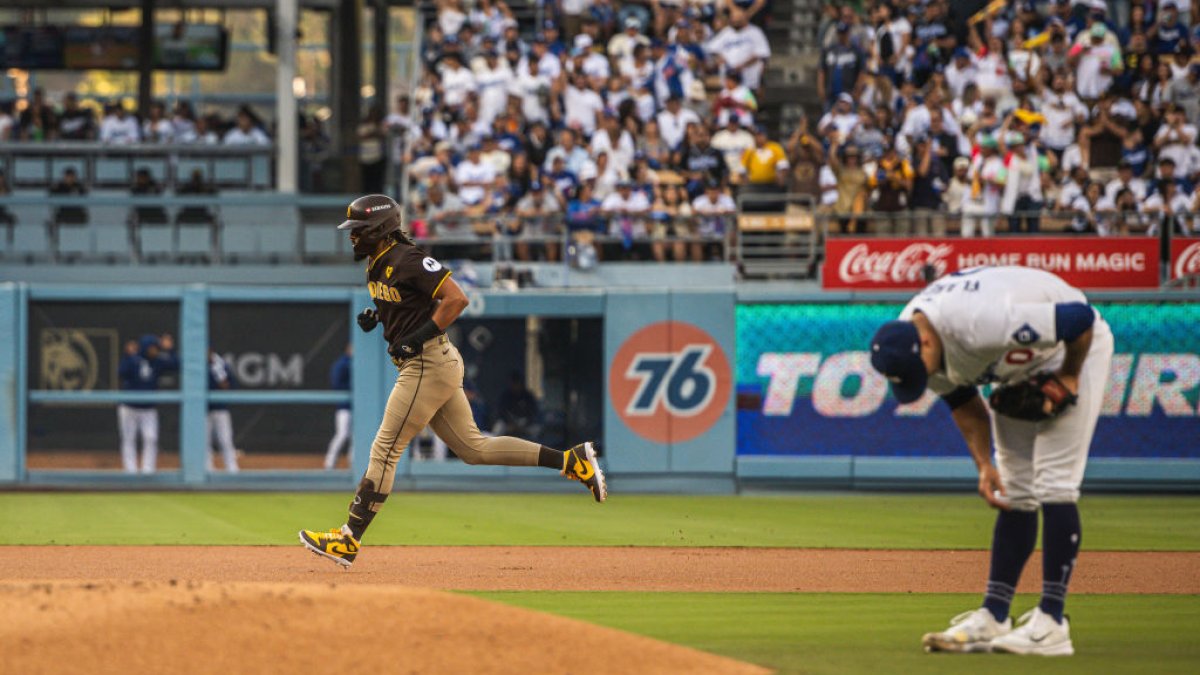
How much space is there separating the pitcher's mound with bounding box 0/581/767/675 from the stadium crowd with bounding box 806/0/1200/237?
42.0ft

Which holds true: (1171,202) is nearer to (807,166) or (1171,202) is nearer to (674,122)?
(807,166)

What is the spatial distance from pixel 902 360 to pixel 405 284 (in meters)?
3.97

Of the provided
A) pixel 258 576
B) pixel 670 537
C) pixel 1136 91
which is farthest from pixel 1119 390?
pixel 258 576

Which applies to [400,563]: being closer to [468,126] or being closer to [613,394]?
[613,394]

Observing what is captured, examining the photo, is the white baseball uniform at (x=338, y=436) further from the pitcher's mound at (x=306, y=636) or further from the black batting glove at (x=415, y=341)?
the pitcher's mound at (x=306, y=636)

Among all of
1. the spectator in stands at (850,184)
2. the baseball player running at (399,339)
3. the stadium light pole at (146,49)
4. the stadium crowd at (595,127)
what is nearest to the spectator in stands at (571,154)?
the stadium crowd at (595,127)

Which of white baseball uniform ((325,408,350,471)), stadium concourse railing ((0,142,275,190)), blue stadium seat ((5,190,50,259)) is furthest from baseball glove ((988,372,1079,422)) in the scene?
stadium concourse railing ((0,142,275,190))

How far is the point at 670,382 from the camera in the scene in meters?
18.5

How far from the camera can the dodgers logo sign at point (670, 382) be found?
18.5m

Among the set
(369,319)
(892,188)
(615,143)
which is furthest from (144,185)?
(369,319)

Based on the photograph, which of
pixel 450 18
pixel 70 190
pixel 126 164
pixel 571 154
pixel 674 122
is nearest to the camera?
pixel 571 154

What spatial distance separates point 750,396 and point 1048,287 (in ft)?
39.0

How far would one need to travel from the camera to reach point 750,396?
1855cm

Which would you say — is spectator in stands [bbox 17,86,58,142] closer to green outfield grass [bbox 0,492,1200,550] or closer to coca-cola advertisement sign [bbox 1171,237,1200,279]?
green outfield grass [bbox 0,492,1200,550]
